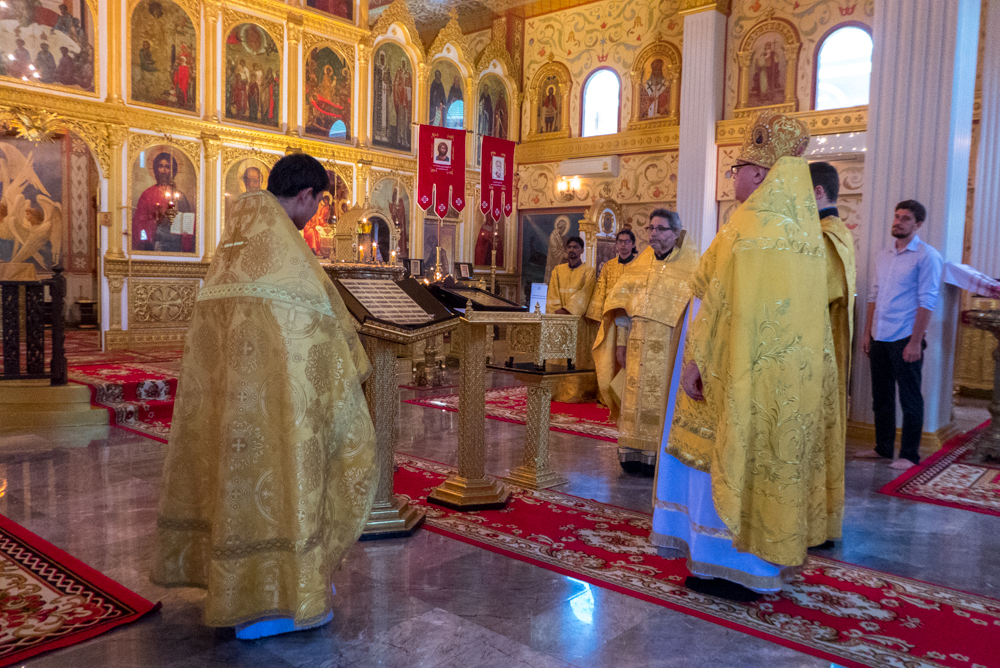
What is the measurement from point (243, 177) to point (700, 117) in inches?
299

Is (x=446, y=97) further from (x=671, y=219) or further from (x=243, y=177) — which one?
(x=671, y=219)

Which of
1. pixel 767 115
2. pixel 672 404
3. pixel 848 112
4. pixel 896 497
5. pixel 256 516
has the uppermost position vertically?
pixel 848 112

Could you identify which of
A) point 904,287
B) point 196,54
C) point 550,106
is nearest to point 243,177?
point 196,54

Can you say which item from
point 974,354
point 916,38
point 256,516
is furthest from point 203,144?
point 974,354

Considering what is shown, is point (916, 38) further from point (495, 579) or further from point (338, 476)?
point (338, 476)

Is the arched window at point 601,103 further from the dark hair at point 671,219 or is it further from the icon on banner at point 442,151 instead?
the dark hair at point 671,219

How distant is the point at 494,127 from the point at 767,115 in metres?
13.1

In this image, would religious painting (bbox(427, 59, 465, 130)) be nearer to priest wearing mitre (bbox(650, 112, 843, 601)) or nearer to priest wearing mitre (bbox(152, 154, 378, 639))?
priest wearing mitre (bbox(650, 112, 843, 601))

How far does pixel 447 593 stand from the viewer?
118 inches

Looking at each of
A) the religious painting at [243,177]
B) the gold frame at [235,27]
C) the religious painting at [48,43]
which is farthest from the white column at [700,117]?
the religious painting at [48,43]

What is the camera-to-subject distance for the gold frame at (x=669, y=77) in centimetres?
1325

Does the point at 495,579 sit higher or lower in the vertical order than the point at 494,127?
lower

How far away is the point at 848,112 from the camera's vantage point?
10.9 meters

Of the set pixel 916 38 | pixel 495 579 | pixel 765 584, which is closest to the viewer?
pixel 765 584
